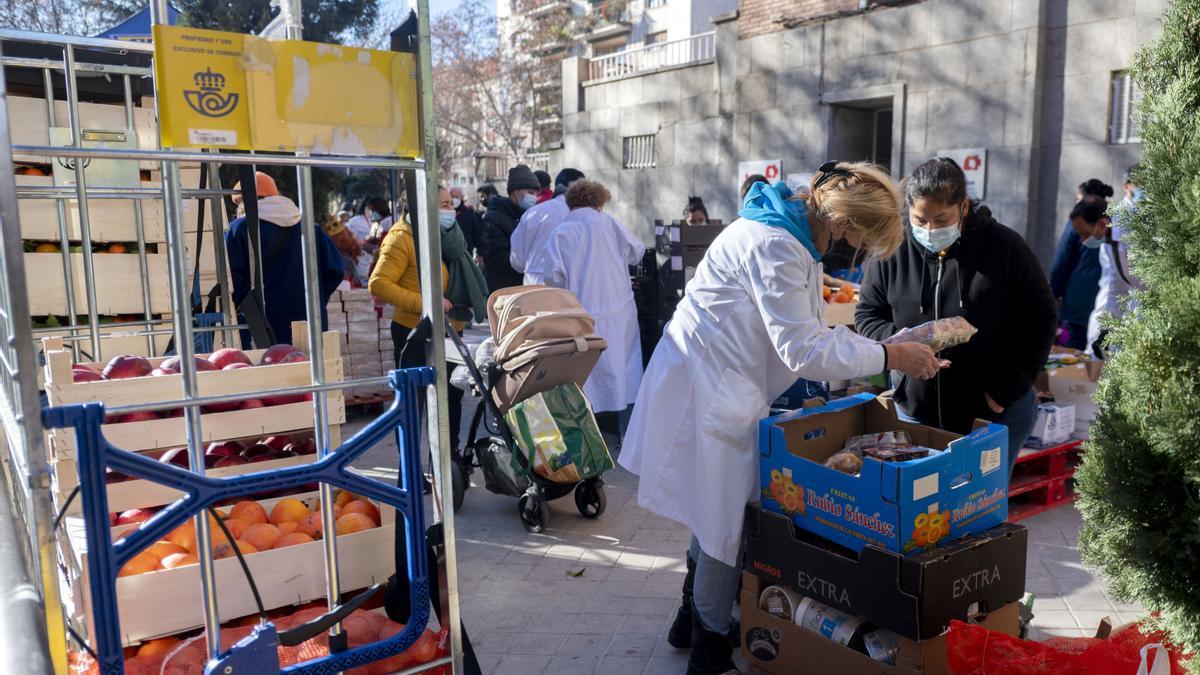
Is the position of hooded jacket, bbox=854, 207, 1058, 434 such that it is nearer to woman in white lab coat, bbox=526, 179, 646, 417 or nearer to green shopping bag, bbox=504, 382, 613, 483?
green shopping bag, bbox=504, 382, 613, 483

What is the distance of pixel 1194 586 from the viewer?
1753 mm

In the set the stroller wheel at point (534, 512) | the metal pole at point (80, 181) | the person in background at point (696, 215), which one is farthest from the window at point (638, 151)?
the metal pole at point (80, 181)

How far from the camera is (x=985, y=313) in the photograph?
3199 millimetres

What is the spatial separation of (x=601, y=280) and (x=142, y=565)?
13.8ft

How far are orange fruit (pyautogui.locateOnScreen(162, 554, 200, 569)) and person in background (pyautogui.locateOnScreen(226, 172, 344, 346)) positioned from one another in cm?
296

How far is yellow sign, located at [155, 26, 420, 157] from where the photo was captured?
1.63m

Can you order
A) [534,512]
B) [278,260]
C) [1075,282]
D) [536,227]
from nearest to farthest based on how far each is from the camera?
[534,512]
[278,260]
[536,227]
[1075,282]

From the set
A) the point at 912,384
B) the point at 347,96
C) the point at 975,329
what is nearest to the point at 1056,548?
the point at 912,384

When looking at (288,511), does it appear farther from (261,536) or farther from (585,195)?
(585,195)

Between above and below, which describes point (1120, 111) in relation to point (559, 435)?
above

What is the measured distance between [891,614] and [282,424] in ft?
5.95

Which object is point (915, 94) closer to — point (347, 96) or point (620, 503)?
A: point (620, 503)

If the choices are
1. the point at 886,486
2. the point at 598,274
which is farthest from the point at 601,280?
the point at 886,486

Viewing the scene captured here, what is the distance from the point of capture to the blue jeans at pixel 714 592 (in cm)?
304
